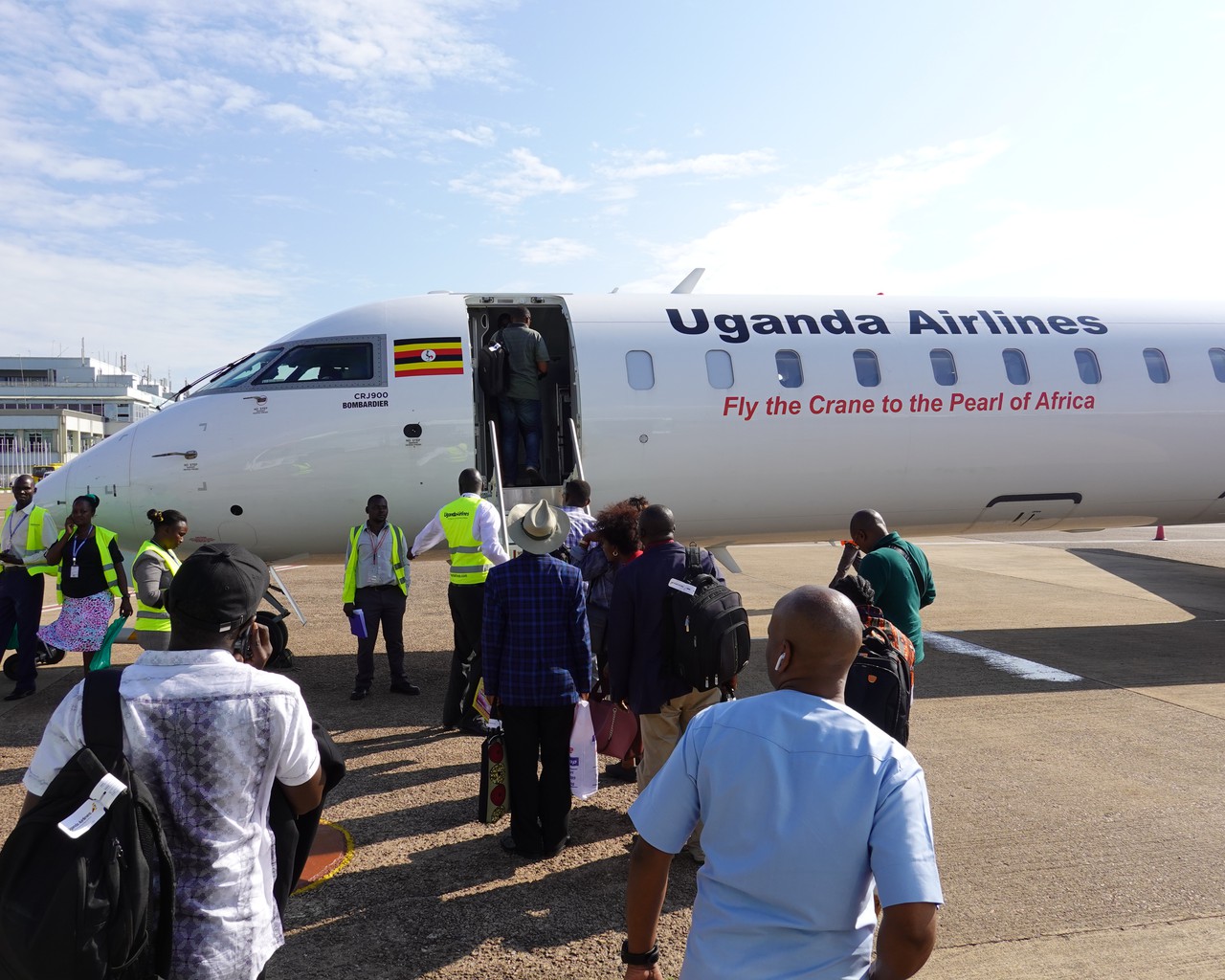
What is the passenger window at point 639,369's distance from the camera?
31.2 feet

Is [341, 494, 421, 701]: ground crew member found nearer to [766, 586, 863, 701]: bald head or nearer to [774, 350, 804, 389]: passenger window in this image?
[774, 350, 804, 389]: passenger window

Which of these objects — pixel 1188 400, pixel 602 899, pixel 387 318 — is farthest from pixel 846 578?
pixel 1188 400

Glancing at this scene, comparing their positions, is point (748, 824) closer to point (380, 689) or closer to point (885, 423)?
point (380, 689)

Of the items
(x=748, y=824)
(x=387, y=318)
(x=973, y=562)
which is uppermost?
(x=387, y=318)

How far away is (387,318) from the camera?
9.51m

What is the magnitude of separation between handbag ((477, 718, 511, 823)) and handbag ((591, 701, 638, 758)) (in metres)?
0.56

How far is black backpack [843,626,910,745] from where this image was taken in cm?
397

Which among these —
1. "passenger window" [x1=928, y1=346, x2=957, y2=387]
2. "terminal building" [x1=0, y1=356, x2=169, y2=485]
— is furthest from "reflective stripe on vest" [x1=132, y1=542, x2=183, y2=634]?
"terminal building" [x1=0, y1=356, x2=169, y2=485]

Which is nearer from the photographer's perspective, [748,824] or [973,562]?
[748,824]

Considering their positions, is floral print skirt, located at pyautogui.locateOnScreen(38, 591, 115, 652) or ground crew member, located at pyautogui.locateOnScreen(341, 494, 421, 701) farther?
ground crew member, located at pyautogui.locateOnScreen(341, 494, 421, 701)

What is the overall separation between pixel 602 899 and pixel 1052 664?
6.60 meters

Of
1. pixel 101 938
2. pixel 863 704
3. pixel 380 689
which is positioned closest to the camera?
pixel 101 938

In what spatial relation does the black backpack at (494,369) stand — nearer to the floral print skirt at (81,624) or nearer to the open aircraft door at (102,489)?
the open aircraft door at (102,489)

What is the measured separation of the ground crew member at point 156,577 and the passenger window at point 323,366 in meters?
2.86
